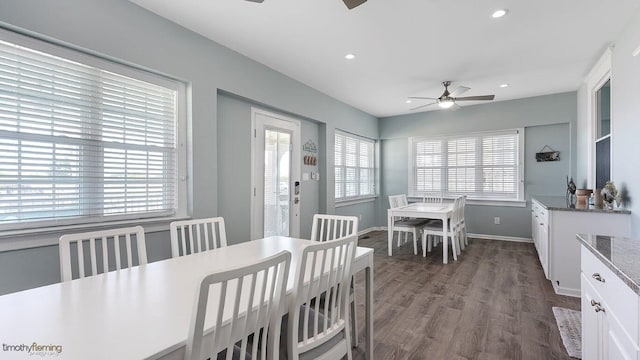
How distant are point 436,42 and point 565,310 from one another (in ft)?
9.20

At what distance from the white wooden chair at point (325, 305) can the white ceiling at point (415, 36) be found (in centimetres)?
199

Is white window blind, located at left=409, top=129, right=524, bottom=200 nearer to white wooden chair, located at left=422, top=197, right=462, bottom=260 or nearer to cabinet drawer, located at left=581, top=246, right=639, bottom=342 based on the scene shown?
white wooden chair, located at left=422, top=197, right=462, bottom=260

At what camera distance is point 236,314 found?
39.7 inches

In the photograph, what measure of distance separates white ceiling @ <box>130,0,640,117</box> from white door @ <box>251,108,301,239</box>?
736 millimetres

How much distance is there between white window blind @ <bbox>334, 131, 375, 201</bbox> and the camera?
5605 millimetres

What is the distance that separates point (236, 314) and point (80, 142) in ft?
6.66

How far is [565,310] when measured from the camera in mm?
2682

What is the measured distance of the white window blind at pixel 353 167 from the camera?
18.4 ft

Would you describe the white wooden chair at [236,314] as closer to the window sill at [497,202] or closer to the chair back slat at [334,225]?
the chair back slat at [334,225]

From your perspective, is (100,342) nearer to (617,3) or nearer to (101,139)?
(101,139)

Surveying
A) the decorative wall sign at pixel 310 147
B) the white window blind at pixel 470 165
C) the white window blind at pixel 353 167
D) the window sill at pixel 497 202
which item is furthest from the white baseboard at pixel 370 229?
the decorative wall sign at pixel 310 147

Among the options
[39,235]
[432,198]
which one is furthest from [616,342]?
[432,198]

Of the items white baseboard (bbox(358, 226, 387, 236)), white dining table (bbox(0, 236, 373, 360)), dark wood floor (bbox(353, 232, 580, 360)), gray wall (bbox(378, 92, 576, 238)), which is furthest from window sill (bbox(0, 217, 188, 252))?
gray wall (bbox(378, 92, 576, 238))

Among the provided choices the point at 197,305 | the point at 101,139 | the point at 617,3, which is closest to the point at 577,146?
the point at 617,3
